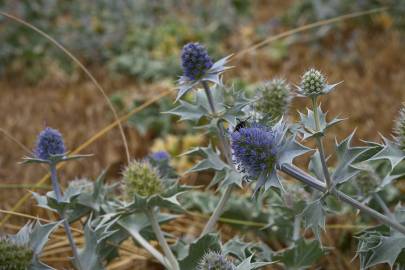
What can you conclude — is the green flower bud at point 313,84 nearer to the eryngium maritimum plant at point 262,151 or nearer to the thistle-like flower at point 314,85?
the thistle-like flower at point 314,85

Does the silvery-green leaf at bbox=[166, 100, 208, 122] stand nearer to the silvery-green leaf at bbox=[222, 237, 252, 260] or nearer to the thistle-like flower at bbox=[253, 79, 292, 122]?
the thistle-like flower at bbox=[253, 79, 292, 122]

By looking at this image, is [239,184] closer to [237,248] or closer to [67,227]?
[237,248]

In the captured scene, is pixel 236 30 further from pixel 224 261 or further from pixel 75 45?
pixel 224 261

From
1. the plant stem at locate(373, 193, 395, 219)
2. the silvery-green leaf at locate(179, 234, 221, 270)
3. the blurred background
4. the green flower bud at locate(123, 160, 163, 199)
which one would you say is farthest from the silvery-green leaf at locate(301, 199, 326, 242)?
the blurred background

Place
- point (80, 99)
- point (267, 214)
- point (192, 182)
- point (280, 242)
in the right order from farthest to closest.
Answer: point (80, 99)
point (192, 182)
point (280, 242)
point (267, 214)

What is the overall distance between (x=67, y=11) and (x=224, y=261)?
355 cm

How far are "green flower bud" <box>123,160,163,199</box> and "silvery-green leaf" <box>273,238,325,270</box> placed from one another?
1.26 feet

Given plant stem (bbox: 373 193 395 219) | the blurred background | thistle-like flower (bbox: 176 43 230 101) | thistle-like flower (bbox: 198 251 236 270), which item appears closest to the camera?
thistle-like flower (bbox: 198 251 236 270)

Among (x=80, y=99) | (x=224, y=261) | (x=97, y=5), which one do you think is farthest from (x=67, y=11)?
(x=224, y=261)

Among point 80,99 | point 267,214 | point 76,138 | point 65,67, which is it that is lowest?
point 267,214

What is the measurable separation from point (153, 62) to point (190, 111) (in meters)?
2.16

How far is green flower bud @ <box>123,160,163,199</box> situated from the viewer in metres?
1.55

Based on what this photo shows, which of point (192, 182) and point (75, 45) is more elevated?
point (75, 45)

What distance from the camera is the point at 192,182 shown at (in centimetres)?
254
